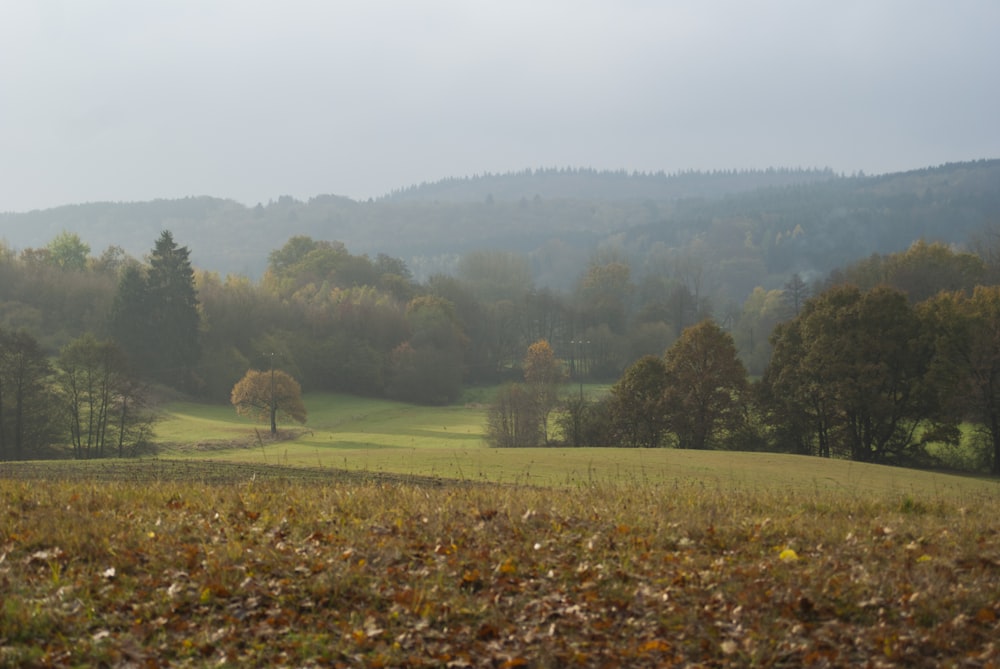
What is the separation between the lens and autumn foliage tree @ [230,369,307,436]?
79.4 metres

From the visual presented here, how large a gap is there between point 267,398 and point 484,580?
73301 millimetres

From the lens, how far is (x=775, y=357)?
2387 inches

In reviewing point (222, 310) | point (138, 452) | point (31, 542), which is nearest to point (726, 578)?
point (31, 542)

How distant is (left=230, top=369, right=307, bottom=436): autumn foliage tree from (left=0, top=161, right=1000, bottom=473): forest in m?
8.31

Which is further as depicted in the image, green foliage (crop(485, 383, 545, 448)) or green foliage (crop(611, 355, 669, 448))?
green foliage (crop(485, 383, 545, 448))

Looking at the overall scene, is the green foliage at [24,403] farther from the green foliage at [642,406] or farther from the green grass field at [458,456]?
the green foliage at [642,406]

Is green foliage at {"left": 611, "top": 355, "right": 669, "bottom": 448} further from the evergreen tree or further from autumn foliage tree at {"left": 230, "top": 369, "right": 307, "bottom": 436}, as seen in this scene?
the evergreen tree

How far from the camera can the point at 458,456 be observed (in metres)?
38.2

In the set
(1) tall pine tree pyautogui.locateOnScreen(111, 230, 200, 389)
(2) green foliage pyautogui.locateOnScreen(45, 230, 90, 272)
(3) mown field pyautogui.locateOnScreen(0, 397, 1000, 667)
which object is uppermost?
(2) green foliage pyautogui.locateOnScreen(45, 230, 90, 272)

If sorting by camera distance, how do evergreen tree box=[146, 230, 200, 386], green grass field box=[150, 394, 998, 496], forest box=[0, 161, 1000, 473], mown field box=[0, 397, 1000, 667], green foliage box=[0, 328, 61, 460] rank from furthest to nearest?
1. evergreen tree box=[146, 230, 200, 386]
2. green foliage box=[0, 328, 61, 460]
3. forest box=[0, 161, 1000, 473]
4. green grass field box=[150, 394, 998, 496]
5. mown field box=[0, 397, 1000, 667]

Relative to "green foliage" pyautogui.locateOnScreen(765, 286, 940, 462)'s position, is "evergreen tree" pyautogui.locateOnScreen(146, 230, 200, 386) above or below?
above

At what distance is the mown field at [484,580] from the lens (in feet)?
25.6

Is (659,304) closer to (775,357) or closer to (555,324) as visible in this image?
(555,324)

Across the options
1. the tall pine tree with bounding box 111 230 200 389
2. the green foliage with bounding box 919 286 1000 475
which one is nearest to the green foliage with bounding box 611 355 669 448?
the green foliage with bounding box 919 286 1000 475
